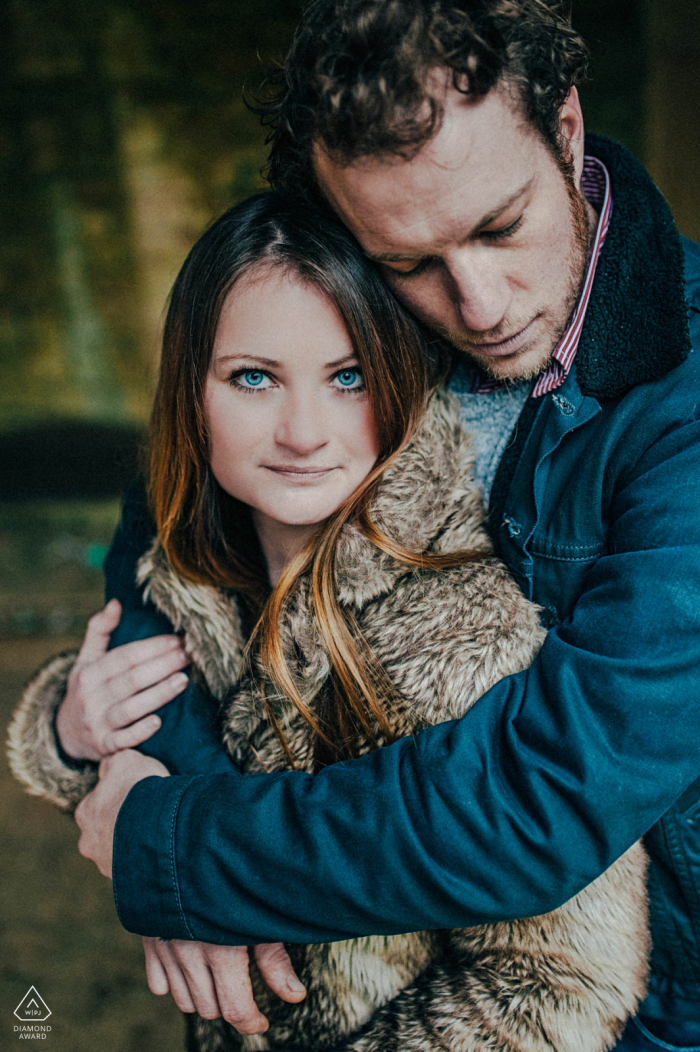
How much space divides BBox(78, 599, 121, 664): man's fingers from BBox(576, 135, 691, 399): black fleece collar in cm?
127

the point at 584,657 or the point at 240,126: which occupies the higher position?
the point at 240,126

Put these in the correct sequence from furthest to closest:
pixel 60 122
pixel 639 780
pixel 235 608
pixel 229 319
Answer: pixel 60 122 < pixel 235 608 < pixel 229 319 < pixel 639 780

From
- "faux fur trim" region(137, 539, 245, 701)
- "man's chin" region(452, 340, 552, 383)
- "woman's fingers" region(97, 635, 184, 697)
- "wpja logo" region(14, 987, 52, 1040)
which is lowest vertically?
"wpja logo" region(14, 987, 52, 1040)

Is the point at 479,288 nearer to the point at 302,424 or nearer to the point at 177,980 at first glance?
the point at 302,424

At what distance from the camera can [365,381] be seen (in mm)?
1567

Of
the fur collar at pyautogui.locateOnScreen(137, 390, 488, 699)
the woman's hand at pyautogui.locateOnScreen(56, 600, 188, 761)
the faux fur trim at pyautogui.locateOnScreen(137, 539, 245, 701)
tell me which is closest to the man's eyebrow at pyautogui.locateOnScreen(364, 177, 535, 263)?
the fur collar at pyautogui.locateOnScreen(137, 390, 488, 699)

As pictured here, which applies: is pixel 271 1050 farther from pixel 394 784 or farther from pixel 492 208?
pixel 492 208

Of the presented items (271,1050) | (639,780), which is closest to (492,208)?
(639,780)

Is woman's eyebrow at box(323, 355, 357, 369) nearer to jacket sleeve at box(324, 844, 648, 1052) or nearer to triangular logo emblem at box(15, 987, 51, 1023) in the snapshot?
jacket sleeve at box(324, 844, 648, 1052)

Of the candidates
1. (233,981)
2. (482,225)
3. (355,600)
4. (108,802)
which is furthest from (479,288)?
(233,981)

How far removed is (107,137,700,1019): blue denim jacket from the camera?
110 centimetres

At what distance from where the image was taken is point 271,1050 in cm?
154

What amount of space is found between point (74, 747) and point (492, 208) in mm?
1488

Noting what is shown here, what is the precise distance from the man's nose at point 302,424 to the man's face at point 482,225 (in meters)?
0.29
